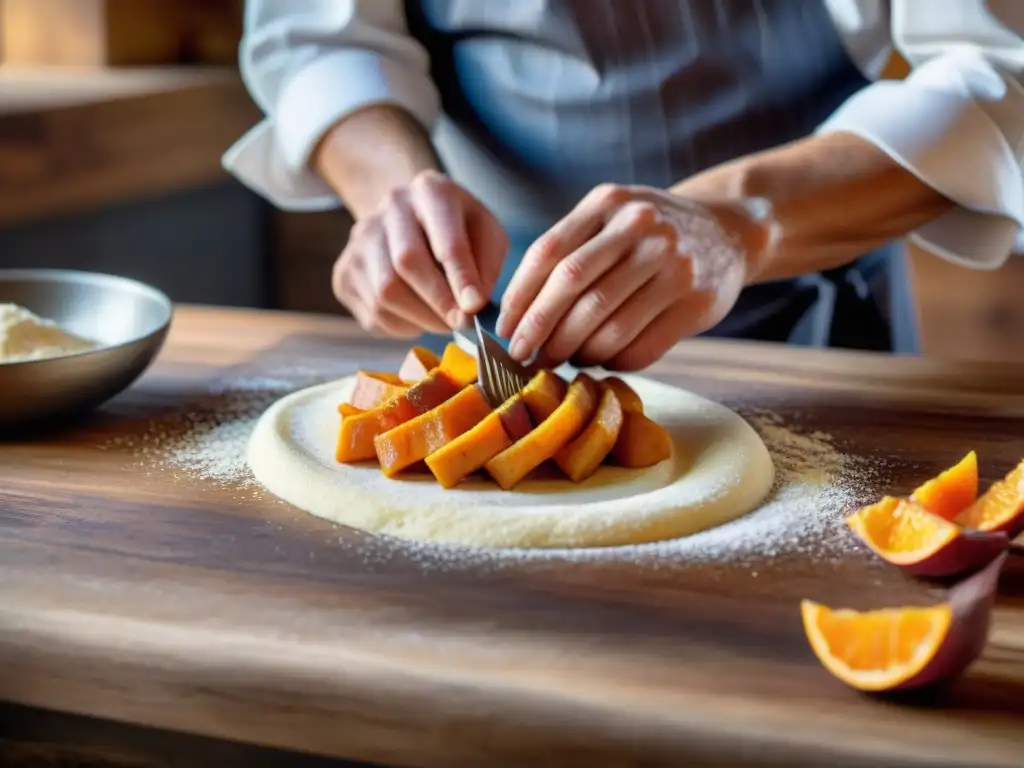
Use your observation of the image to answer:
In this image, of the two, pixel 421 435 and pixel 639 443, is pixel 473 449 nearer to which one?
pixel 421 435

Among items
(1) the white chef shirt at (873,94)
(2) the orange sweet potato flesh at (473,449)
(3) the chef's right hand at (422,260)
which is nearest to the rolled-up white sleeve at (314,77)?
(1) the white chef shirt at (873,94)

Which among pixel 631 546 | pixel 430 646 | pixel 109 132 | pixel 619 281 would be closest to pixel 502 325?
pixel 619 281

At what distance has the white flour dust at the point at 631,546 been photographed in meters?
1.04

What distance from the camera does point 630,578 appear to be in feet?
3.24

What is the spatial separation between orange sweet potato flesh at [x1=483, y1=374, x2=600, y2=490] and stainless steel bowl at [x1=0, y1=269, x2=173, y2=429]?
18.5 inches

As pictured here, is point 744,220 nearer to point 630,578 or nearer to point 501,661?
point 630,578

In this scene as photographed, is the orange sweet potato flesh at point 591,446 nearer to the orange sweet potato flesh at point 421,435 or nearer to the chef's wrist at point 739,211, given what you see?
the orange sweet potato flesh at point 421,435

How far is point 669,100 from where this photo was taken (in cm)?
172

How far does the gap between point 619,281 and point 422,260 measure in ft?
0.82

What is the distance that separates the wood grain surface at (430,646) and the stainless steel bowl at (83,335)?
12cm

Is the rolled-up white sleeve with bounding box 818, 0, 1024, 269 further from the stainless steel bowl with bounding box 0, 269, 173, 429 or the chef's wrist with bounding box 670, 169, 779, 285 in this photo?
the stainless steel bowl with bounding box 0, 269, 173, 429

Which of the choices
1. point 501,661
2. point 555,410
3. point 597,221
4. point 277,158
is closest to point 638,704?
point 501,661

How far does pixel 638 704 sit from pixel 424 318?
70cm

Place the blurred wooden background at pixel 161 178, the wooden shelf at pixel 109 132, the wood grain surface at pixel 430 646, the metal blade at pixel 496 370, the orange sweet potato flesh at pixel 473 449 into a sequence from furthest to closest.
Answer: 1. the blurred wooden background at pixel 161 178
2. the wooden shelf at pixel 109 132
3. the metal blade at pixel 496 370
4. the orange sweet potato flesh at pixel 473 449
5. the wood grain surface at pixel 430 646
